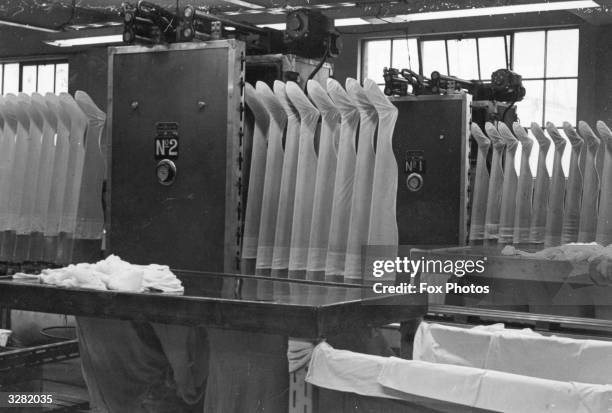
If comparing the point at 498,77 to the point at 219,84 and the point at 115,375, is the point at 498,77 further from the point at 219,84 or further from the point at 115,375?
the point at 115,375

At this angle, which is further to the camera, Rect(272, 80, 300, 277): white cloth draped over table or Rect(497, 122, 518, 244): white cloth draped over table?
Rect(497, 122, 518, 244): white cloth draped over table

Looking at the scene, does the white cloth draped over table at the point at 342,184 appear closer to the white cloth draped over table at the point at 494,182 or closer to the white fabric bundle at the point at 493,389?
the white cloth draped over table at the point at 494,182

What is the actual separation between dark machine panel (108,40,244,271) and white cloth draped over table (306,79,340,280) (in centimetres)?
38

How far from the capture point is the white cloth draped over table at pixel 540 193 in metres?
3.78

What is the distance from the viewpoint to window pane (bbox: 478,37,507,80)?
11.6 ft

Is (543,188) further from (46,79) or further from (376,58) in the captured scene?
(46,79)

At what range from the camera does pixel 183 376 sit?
2.34 m

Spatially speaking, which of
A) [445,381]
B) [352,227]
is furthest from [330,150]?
[445,381]

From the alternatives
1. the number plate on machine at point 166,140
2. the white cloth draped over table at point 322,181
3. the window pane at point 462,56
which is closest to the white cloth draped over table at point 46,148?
the number plate on machine at point 166,140

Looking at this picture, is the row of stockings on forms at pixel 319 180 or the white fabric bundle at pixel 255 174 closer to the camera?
the row of stockings on forms at pixel 319 180

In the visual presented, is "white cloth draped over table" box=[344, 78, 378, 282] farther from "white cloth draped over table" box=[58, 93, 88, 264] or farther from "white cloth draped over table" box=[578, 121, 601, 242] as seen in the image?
"white cloth draped over table" box=[58, 93, 88, 264]

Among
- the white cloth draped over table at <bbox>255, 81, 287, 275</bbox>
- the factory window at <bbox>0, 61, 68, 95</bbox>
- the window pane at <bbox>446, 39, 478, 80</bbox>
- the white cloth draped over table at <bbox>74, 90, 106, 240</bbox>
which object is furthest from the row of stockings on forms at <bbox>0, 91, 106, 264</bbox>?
the window pane at <bbox>446, 39, 478, 80</bbox>

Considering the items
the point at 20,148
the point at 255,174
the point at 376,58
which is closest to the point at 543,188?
the point at 376,58

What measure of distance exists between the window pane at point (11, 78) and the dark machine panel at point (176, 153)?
858 mm
